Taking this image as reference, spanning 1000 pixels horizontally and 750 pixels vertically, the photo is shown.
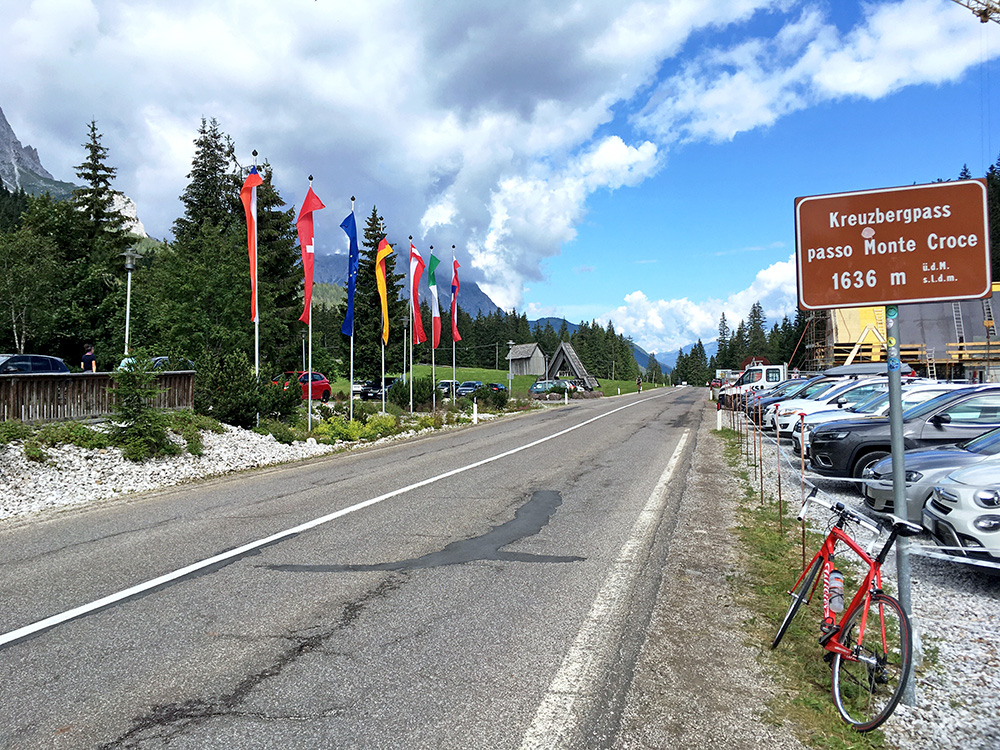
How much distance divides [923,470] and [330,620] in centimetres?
662

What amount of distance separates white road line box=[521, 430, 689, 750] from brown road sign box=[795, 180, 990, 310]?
9.12ft

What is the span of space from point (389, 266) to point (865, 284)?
3284cm

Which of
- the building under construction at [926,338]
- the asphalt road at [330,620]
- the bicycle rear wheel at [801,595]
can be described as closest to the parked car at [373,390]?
the building under construction at [926,338]

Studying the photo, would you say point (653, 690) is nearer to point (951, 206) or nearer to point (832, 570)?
point (832, 570)

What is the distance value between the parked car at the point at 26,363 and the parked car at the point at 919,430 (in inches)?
788

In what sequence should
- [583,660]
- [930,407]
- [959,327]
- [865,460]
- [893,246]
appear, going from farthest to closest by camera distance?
[959,327] → [930,407] → [865,460] → [583,660] → [893,246]

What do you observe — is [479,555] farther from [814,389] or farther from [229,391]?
[814,389]

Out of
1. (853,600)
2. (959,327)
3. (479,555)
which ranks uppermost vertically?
(959,327)

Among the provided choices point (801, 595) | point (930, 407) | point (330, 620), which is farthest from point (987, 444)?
point (330, 620)

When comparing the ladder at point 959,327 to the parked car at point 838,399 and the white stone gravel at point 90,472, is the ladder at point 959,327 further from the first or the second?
the white stone gravel at point 90,472

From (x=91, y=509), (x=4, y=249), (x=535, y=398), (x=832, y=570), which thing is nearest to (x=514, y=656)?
(x=832, y=570)

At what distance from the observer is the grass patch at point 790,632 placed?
343 cm

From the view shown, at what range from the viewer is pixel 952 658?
4.35 meters

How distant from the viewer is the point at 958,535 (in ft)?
18.9
